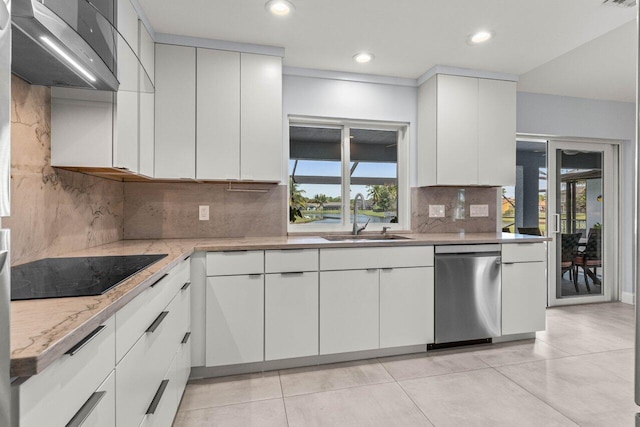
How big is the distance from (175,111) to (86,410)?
6.98ft

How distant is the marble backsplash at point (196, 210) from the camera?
2660 millimetres

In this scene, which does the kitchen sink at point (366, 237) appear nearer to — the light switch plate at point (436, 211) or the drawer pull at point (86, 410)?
the light switch plate at point (436, 211)

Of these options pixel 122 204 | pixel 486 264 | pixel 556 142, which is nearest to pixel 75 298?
pixel 122 204

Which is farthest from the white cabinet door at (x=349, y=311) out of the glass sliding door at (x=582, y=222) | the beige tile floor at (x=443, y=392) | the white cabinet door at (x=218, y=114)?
the glass sliding door at (x=582, y=222)

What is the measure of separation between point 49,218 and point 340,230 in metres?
2.18

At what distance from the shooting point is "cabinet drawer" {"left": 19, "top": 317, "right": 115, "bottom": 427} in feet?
1.94

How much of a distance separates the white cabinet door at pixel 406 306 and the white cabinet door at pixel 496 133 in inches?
48.8

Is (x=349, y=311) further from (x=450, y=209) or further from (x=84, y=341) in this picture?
(x=84, y=341)

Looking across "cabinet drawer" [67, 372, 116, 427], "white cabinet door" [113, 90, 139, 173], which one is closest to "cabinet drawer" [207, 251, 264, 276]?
"white cabinet door" [113, 90, 139, 173]

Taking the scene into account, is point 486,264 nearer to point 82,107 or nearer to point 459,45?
point 459,45

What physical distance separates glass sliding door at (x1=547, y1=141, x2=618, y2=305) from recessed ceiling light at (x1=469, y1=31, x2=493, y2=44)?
213 cm

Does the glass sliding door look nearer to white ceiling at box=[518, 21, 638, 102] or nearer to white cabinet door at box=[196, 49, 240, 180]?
A: white ceiling at box=[518, 21, 638, 102]

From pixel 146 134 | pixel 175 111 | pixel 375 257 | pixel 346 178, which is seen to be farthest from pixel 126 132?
pixel 346 178

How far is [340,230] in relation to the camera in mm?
3186
